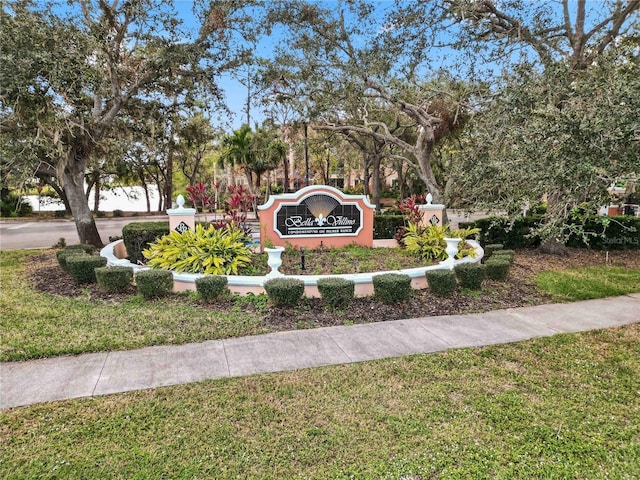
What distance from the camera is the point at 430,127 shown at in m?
12.8

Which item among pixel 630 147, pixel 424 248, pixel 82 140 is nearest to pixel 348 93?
pixel 424 248

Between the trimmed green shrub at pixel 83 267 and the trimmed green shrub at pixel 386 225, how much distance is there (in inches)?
334

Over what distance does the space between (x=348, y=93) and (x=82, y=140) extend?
8.14 meters

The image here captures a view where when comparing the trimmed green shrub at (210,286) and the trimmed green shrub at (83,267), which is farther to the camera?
the trimmed green shrub at (83,267)

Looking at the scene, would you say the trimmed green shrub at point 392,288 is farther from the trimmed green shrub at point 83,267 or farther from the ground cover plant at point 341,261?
the trimmed green shrub at point 83,267

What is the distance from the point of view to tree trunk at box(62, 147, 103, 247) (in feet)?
38.1

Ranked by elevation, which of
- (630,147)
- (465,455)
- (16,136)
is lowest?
(465,455)

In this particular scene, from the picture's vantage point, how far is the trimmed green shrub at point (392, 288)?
6.46 metres

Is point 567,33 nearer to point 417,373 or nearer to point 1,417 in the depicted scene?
Answer: point 417,373

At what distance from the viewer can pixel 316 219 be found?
9914 mm

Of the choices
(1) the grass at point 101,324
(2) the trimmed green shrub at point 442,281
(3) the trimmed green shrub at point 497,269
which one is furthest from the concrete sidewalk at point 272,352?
(3) the trimmed green shrub at point 497,269

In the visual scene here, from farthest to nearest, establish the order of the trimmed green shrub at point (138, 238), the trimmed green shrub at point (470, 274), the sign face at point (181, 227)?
A: the trimmed green shrub at point (138, 238)
the sign face at point (181, 227)
the trimmed green shrub at point (470, 274)

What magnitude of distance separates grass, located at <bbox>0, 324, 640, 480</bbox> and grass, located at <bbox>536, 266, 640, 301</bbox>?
345 cm

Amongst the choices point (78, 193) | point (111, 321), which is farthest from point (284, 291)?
point (78, 193)
